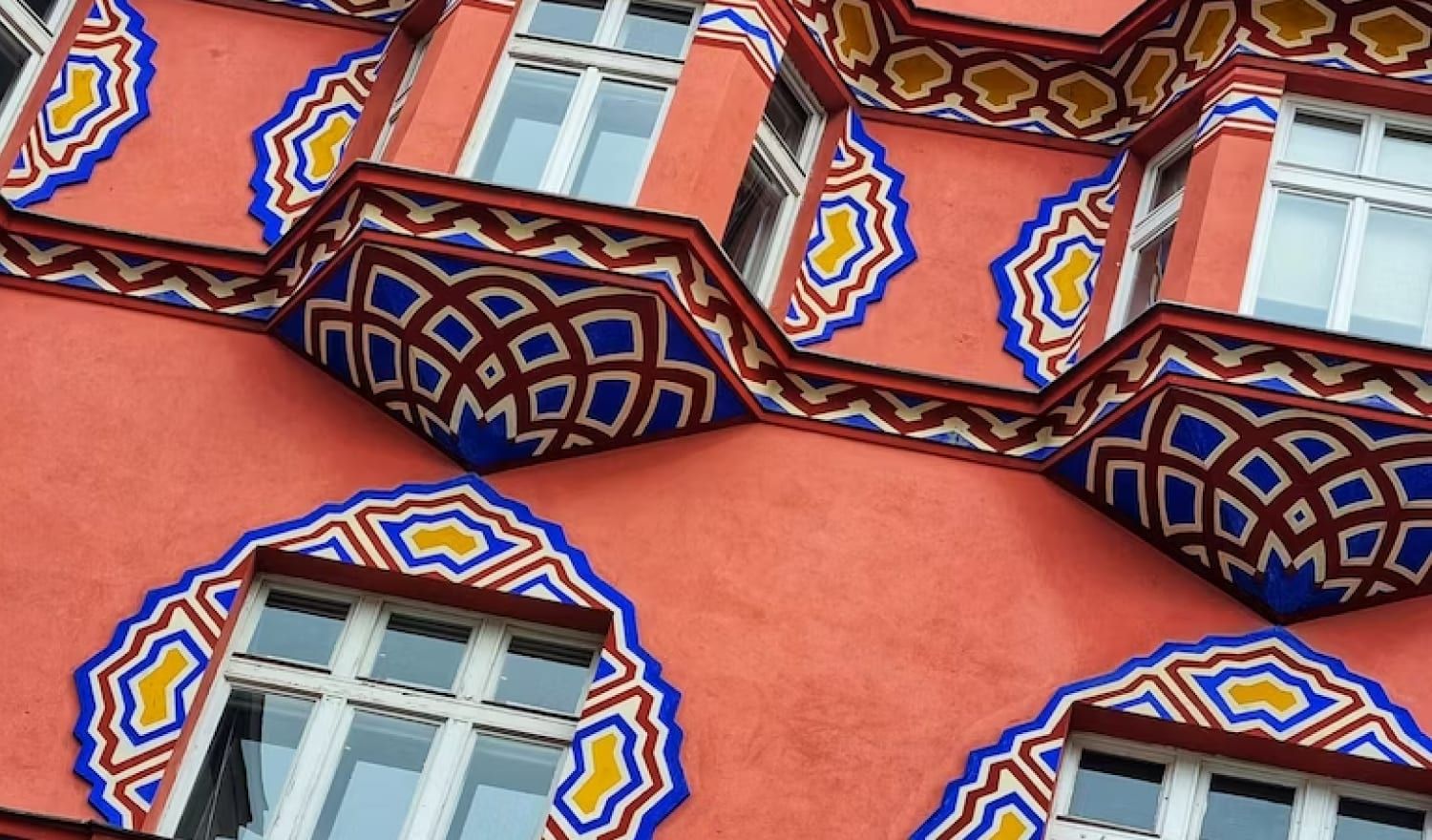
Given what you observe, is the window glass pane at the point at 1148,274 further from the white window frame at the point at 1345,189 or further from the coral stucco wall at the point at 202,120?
the coral stucco wall at the point at 202,120

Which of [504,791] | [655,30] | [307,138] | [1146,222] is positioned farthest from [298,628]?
[1146,222]

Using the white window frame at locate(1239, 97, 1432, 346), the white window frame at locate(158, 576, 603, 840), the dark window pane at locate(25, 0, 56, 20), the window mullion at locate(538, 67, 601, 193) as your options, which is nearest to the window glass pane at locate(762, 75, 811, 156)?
the window mullion at locate(538, 67, 601, 193)

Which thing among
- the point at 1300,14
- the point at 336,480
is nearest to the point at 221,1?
the point at 336,480

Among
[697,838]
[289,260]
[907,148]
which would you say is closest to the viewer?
[697,838]

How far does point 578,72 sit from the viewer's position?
14.2 m

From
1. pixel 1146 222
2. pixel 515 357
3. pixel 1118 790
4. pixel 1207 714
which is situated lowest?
pixel 1118 790

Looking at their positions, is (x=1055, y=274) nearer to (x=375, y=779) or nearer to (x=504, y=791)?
(x=504, y=791)

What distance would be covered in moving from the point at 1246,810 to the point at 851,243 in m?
3.39

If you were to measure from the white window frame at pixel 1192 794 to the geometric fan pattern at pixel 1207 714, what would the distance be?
192 millimetres

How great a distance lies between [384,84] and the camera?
15.0 meters

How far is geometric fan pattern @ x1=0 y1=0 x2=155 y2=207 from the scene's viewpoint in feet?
47.4

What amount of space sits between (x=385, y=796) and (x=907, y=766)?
6.91 ft

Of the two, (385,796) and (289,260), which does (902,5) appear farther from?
(385,796)

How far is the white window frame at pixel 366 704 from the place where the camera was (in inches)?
490
